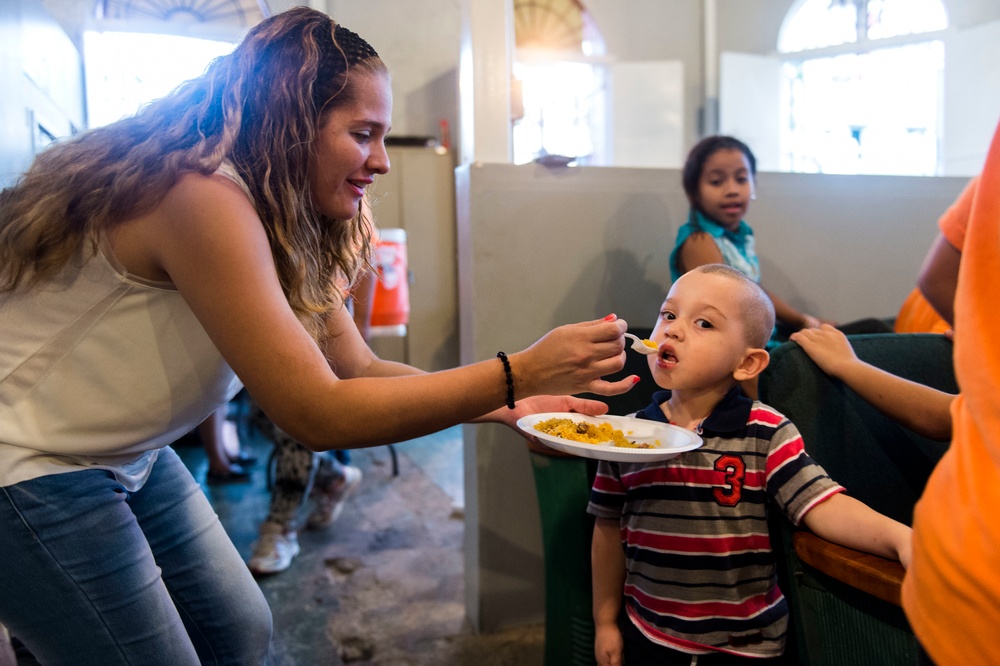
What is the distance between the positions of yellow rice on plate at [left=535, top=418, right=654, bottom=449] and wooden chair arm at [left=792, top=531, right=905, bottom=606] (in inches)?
10.9

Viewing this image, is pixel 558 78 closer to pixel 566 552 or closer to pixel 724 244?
pixel 724 244

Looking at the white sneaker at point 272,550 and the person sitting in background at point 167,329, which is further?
the white sneaker at point 272,550

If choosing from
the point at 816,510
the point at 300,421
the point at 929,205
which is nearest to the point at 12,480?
the point at 300,421

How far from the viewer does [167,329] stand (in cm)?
107

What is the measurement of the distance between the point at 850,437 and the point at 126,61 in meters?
2.93

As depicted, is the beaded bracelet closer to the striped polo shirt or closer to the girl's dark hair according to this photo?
the striped polo shirt

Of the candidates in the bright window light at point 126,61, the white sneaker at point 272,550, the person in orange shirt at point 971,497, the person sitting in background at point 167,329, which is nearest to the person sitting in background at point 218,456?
the white sneaker at point 272,550

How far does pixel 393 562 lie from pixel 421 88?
475cm

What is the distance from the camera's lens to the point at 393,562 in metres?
2.93

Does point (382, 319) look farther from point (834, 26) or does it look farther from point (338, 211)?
point (834, 26)

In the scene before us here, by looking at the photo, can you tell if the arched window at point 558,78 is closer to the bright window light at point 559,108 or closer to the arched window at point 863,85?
the bright window light at point 559,108

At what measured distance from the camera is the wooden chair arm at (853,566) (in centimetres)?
102

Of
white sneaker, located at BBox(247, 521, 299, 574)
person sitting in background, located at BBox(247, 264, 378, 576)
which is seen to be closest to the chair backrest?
person sitting in background, located at BBox(247, 264, 378, 576)

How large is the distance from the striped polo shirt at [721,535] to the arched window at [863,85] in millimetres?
5927
